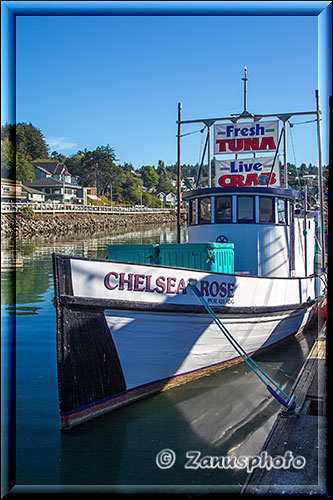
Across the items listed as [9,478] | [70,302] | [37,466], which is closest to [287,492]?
[9,478]

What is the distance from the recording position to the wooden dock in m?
4.50

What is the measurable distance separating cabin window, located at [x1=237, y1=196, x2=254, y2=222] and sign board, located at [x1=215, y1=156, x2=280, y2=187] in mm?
1394

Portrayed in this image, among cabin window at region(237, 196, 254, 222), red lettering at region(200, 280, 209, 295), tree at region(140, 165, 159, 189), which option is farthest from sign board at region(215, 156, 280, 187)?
tree at region(140, 165, 159, 189)

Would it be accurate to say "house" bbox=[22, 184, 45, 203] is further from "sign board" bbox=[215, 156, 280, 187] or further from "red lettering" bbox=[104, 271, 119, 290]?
"red lettering" bbox=[104, 271, 119, 290]

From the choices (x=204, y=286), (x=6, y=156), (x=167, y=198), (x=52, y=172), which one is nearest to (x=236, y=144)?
(x=204, y=286)

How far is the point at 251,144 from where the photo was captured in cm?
1159

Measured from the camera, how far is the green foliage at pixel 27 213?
162 feet

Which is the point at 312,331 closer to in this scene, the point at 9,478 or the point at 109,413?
the point at 109,413

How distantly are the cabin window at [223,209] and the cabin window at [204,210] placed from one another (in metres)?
0.24

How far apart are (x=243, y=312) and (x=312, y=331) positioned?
532 centimetres

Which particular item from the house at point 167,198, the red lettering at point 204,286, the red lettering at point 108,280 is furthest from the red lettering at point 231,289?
the house at point 167,198

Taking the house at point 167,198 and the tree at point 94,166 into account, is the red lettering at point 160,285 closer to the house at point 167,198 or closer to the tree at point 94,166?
the tree at point 94,166

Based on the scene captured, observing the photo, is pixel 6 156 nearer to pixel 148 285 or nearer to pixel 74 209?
pixel 148 285

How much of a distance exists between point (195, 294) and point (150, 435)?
244 cm
